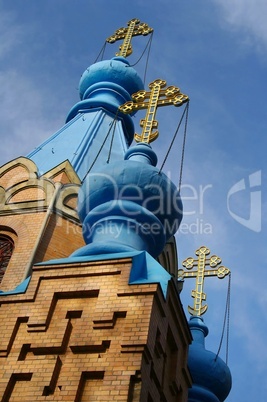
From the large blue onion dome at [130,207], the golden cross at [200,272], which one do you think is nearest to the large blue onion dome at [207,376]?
the golden cross at [200,272]

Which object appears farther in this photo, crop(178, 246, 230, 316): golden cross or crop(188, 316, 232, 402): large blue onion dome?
crop(178, 246, 230, 316): golden cross

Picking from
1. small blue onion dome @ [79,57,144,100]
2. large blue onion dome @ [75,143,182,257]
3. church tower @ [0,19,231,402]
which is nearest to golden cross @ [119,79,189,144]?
church tower @ [0,19,231,402]

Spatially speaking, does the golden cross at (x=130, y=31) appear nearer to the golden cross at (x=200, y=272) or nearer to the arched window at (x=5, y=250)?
the golden cross at (x=200, y=272)

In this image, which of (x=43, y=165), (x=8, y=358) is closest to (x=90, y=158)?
(x=43, y=165)

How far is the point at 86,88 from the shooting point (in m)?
14.8

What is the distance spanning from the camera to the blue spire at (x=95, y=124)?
11.2 meters

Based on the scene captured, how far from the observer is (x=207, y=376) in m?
10.4

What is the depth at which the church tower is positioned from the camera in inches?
245

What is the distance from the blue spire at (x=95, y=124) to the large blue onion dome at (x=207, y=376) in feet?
9.55

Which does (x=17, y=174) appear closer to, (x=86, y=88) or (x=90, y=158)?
(x=90, y=158)

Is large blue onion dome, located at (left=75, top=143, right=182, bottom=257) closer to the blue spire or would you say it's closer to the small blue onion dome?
the blue spire

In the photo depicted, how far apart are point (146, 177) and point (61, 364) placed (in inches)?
90.5

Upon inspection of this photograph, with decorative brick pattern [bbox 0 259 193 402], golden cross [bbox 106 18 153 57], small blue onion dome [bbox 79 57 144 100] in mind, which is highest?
golden cross [bbox 106 18 153 57]

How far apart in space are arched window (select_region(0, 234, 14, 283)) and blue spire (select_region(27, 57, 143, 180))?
63.7 inches
